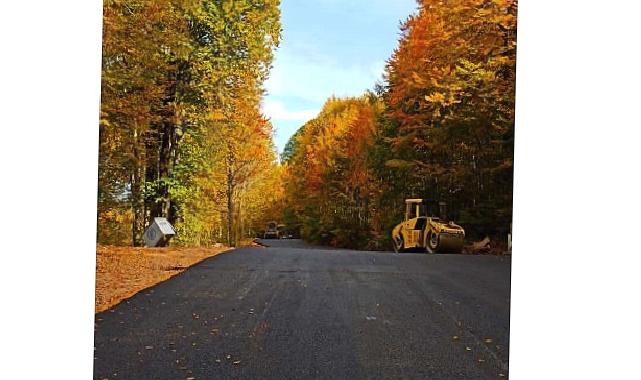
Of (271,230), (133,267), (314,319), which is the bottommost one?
(314,319)

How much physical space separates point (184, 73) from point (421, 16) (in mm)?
1367

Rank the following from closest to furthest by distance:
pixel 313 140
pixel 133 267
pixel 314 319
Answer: pixel 314 319 → pixel 133 267 → pixel 313 140

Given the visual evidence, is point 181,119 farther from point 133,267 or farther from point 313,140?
point 133,267

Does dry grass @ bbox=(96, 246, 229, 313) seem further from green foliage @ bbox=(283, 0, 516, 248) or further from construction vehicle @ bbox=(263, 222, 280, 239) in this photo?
green foliage @ bbox=(283, 0, 516, 248)

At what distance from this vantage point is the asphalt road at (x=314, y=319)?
3508mm

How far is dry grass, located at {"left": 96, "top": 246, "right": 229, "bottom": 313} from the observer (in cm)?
377

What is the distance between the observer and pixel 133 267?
151 inches

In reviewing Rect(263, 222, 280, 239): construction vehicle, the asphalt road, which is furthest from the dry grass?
Rect(263, 222, 280, 239): construction vehicle

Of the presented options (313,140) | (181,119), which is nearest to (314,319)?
(313,140)

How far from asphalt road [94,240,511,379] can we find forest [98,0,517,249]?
0.17 meters

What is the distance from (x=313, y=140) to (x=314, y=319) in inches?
38.9

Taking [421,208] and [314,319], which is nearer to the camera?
[314,319]
